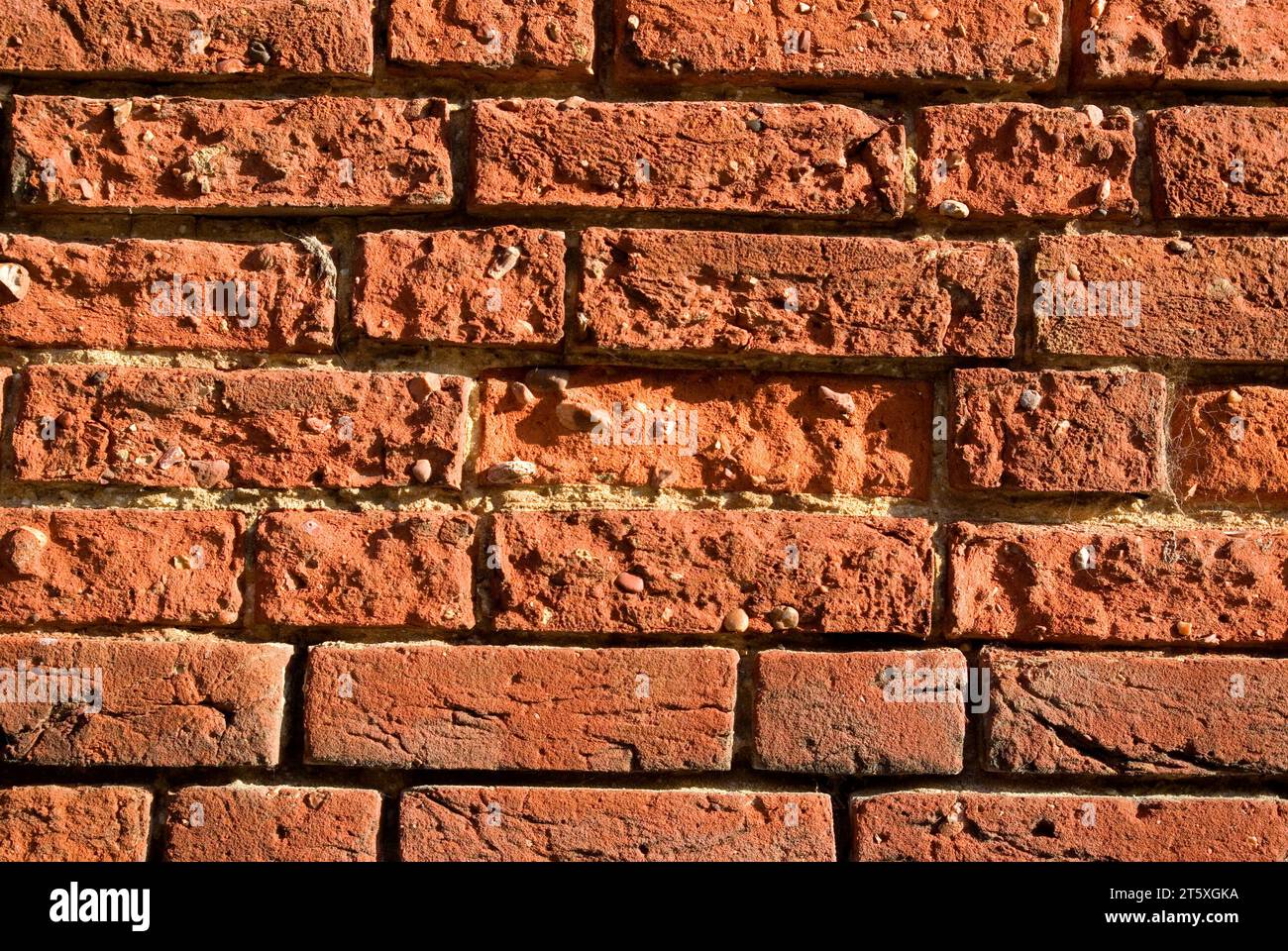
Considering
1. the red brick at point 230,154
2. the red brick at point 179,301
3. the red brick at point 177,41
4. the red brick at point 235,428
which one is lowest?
the red brick at point 235,428

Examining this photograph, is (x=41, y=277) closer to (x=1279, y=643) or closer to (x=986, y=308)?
(x=986, y=308)

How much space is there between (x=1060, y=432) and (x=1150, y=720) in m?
0.29

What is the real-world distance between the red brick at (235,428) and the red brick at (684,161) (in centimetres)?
22

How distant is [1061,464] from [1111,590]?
13 cm

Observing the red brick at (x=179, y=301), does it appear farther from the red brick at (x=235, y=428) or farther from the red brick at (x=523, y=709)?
the red brick at (x=523, y=709)

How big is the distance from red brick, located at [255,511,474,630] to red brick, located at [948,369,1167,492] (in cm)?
51

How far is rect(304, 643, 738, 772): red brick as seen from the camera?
39.9 inches

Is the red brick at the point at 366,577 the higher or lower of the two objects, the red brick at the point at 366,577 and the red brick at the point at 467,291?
the lower

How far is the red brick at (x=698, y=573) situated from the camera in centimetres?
102

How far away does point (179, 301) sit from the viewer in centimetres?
104

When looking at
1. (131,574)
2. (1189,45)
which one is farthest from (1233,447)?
(131,574)

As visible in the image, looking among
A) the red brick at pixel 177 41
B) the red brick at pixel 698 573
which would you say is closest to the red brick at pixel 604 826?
the red brick at pixel 698 573

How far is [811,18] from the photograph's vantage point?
1.05 meters

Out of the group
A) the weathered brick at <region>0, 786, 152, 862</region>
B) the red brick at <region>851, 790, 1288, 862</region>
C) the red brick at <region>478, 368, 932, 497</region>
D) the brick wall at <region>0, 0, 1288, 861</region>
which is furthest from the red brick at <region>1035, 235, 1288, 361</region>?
the weathered brick at <region>0, 786, 152, 862</region>
